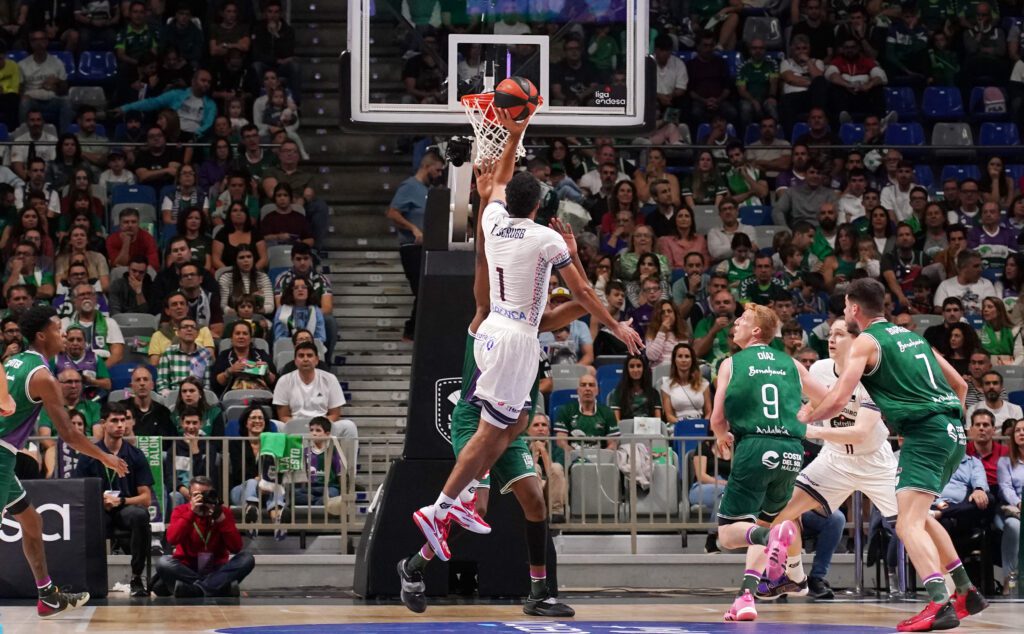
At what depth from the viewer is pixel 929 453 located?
8922 mm

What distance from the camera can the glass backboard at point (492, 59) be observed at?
1084 cm

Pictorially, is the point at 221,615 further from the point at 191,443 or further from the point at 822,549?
the point at 822,549

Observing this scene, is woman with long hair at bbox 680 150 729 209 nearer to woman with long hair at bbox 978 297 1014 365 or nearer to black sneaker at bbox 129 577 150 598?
woman with long hair at bbox 978 297 1014 365

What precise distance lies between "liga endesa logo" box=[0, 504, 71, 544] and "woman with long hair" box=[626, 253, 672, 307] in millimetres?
6751

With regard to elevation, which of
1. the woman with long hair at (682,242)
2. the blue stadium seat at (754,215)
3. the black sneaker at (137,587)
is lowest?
the black sneaker at (137,587)

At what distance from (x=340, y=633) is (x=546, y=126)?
3941 mm

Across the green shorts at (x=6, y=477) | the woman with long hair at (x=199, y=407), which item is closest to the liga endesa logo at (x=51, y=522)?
the green shorts at (x=6, y=477)

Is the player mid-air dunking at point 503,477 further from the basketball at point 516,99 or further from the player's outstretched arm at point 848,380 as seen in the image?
the player's outstretched arm at point 848,380

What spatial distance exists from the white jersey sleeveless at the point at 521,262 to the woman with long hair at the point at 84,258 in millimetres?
8510

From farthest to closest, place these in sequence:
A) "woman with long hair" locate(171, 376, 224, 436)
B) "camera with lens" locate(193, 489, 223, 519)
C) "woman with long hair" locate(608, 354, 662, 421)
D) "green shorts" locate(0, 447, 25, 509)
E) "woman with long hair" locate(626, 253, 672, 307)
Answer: "woman with long hair" locate(626, 253, 672, 307) → "woman with long hair" locate(608, 354, 662, 421) → "woman with long hair" locate(171, 376, 224, 436) → "camera with lens" locate(193, 489, 223, 519) → "green shorts" locate(0, 447, 25, 509)

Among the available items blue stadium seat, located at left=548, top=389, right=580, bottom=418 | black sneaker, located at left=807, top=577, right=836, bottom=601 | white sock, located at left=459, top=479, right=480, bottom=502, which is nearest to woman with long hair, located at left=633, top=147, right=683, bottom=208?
blue stadium seat, located at left=548, top=389, right=580, bottom=418

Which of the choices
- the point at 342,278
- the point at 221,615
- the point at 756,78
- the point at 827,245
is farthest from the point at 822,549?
the point at 756,78

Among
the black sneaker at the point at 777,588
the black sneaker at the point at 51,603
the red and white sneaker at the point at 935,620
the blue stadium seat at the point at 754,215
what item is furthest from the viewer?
the blue stadium seat at the point at 754,215

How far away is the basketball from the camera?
9.38 m
